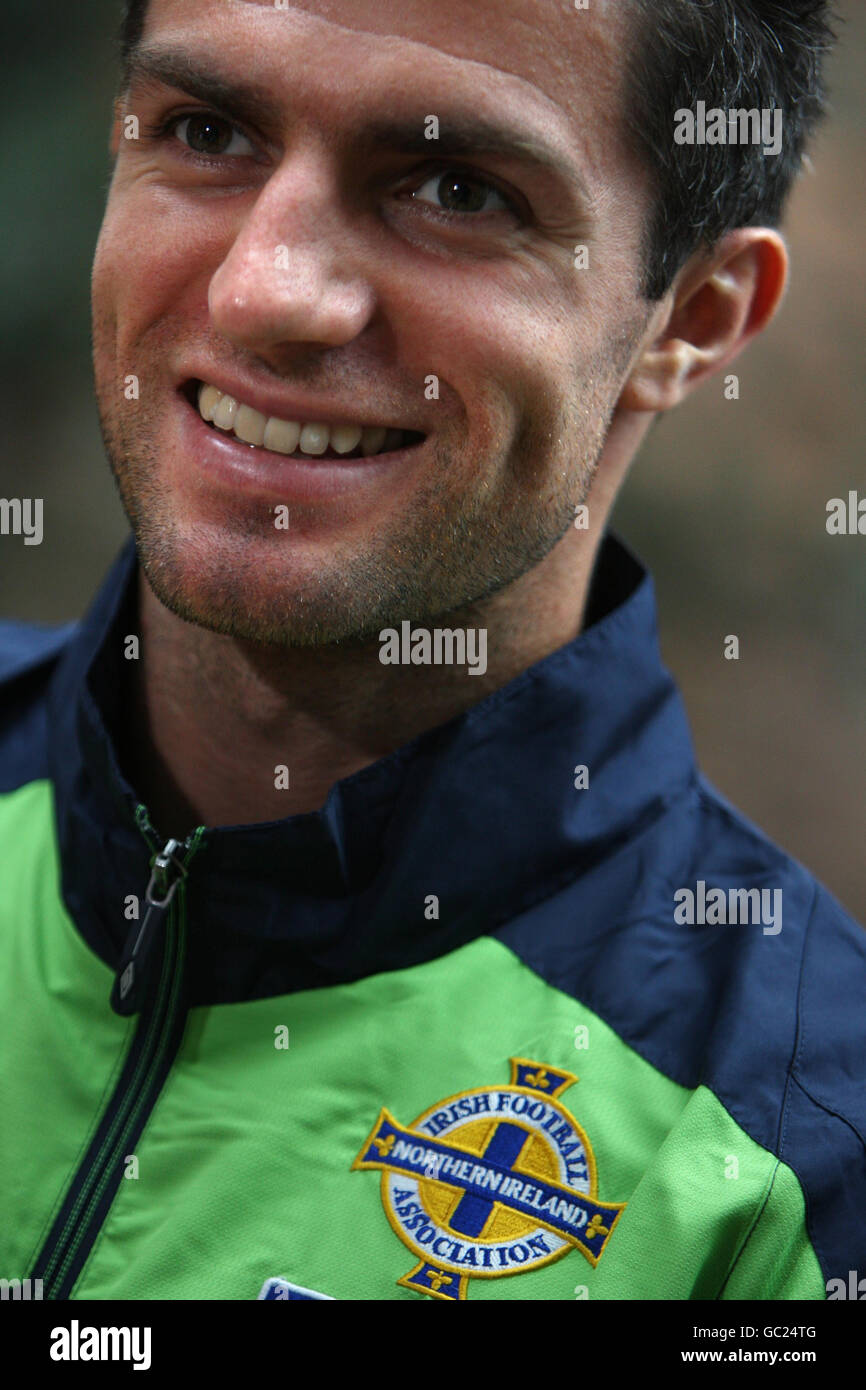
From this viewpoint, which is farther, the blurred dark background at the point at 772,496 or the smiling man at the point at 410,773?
the blurred dark background at the point at 772,496

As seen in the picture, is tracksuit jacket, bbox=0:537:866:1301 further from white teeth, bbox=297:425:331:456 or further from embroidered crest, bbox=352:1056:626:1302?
white teeth, bbox=297:425:331:456

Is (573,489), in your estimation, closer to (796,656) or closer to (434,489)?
(434,489)

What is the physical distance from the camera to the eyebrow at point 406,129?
3.72ft

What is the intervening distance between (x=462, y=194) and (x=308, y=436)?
22 centimetres

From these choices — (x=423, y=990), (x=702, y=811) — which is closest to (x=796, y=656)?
(x=702, y=811)

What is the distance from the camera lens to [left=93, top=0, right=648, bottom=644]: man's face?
113 cm

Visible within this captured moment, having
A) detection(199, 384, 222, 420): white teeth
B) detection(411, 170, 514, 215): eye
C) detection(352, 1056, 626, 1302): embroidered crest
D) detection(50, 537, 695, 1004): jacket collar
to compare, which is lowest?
detection(352, 1056, 626, 1302): embroidered crest

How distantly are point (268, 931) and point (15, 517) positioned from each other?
3342 mm

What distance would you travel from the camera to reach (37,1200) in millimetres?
1206

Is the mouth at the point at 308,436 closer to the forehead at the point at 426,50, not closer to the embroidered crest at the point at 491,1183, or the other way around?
the forehead at the point at 426,50

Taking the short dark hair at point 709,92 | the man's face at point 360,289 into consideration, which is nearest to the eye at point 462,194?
the man's face at point 360,289

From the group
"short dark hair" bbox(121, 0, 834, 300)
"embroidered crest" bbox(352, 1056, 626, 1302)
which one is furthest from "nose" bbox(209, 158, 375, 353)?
"embroidered crest" bbox(352, 1056, 626, 1302)

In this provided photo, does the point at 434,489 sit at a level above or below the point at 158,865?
above

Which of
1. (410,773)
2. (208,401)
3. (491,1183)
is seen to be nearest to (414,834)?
(410,773)
